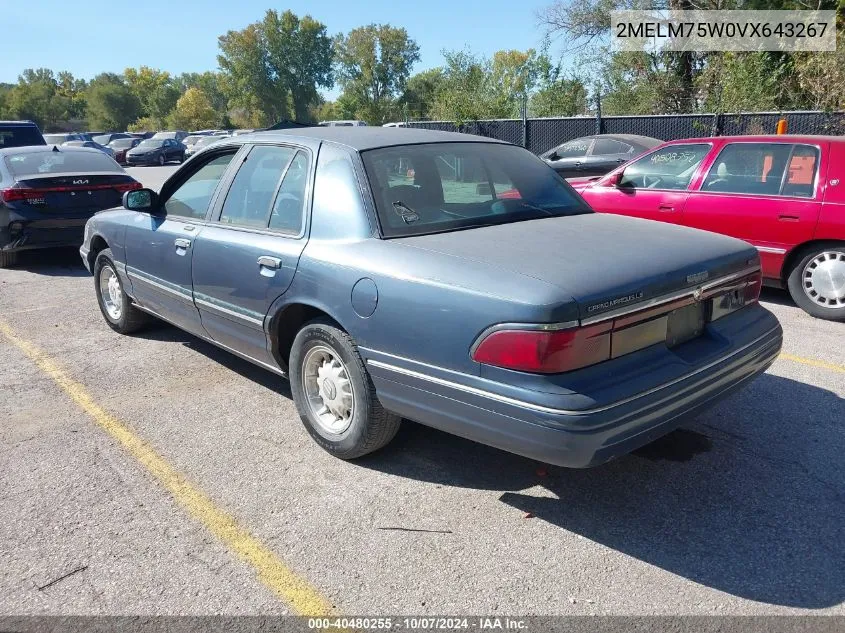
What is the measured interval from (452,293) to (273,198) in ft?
5.19

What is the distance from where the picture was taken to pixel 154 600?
2.72 metres

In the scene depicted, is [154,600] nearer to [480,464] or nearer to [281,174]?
[480,464]

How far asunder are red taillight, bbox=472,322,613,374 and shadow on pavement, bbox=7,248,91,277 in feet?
24.3

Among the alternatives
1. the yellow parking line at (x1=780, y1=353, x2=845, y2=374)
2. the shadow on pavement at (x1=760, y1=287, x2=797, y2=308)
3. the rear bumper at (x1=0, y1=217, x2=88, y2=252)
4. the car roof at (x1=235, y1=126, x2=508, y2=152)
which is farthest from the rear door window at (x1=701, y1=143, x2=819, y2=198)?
the rear bumper at (x1=0, y1=217, x2=88, y2=252)

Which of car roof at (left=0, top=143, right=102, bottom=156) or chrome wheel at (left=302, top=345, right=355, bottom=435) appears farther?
car roof at (left=0, top=143, right=102, bottom=156)

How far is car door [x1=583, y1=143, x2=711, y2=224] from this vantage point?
717 centimetres

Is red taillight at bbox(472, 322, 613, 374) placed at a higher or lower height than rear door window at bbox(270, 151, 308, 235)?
lower

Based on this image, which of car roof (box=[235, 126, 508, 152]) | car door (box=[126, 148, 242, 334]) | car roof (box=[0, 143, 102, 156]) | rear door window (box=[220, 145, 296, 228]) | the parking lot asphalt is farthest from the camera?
car roof (box=[0, 143, 102, 156])

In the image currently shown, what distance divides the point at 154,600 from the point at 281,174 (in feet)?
7.71

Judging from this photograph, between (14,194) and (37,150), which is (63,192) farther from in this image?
(37,150)

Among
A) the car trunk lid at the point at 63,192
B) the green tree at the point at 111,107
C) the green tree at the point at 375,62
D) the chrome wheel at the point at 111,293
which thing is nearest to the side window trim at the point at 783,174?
the chrome wheel at the point at 111,293

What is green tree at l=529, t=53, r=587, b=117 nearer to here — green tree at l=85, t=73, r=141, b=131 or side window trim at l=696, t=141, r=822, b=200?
side window trim at l=696, t=141, r=822, b=200

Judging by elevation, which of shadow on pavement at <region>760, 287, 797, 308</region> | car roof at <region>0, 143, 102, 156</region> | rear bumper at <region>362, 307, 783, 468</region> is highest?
car roof at <region>0, 143, 102, 156</region>

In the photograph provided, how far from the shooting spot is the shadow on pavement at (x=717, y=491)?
9.27ft
